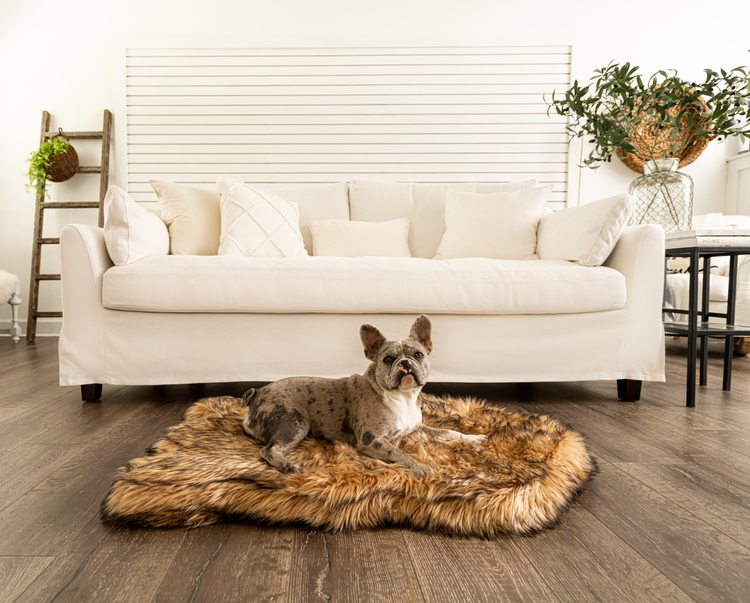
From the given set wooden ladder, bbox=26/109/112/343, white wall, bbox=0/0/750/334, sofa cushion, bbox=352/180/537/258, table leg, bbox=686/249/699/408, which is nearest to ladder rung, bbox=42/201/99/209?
wooden ladder, bbox=26/109/112/343

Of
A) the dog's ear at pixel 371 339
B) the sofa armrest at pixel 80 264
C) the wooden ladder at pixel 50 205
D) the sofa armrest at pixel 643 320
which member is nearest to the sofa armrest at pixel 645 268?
the sofa armrest at pixel 643 320

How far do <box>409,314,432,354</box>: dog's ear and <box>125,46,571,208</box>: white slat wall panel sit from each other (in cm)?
275

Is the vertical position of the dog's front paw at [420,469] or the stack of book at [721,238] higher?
the stack of book at [721,238]

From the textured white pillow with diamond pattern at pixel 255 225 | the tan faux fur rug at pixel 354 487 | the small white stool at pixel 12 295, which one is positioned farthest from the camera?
the small white stool at pixel 12 295

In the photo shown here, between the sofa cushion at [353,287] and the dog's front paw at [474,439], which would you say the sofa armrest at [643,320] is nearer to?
the sofa cushion at [353,287]

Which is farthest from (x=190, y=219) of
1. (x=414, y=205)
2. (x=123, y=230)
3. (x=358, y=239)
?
(x=414, y=205)

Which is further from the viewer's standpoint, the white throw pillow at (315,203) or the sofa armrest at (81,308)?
the white throw pillow at (315,203)

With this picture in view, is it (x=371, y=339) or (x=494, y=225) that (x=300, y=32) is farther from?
(x=371, y=339)

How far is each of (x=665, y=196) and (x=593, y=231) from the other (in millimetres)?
726

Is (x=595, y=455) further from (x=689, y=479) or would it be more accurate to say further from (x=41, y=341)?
(x=41, y=341)

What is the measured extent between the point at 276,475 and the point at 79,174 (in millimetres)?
3754

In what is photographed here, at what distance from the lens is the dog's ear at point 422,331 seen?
1.24 meters

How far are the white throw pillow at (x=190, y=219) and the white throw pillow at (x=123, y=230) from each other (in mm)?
289

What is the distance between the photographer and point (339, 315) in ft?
6.00
